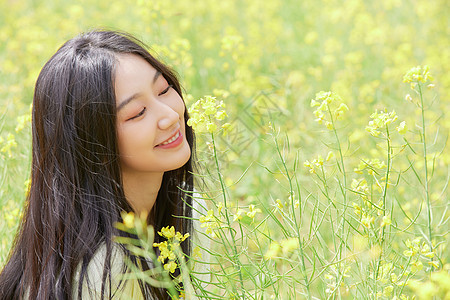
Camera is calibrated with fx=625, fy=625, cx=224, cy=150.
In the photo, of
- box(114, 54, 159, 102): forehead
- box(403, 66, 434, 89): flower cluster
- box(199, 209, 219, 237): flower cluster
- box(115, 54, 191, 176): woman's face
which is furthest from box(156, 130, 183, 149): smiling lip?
box(403, 66, 434, 89): flower cluster

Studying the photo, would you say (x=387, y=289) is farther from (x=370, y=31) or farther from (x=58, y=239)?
(x=370, y=31)

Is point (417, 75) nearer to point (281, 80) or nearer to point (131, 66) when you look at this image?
point (131, 66)

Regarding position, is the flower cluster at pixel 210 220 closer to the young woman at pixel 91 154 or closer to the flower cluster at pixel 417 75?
the young woman at pixel 91 154

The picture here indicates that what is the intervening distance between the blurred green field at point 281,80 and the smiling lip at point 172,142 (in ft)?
1.04

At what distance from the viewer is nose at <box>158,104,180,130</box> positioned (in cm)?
144

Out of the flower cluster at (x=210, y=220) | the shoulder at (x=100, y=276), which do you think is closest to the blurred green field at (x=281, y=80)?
the flower cluster at (x=210, y=220)

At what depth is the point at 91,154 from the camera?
1.47 meters

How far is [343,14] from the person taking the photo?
388 cm

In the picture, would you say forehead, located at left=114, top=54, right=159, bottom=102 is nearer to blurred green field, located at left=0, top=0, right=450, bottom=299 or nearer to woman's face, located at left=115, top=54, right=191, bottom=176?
woman's face, located at left=115, top=54, right=191, bottom=176

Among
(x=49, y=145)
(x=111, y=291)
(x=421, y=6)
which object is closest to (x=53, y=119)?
(x=49, y=145)

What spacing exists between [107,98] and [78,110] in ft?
0.25

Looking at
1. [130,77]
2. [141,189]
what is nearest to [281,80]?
[141,189]

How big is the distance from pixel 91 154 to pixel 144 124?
152 mm

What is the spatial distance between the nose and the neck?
222 mm
